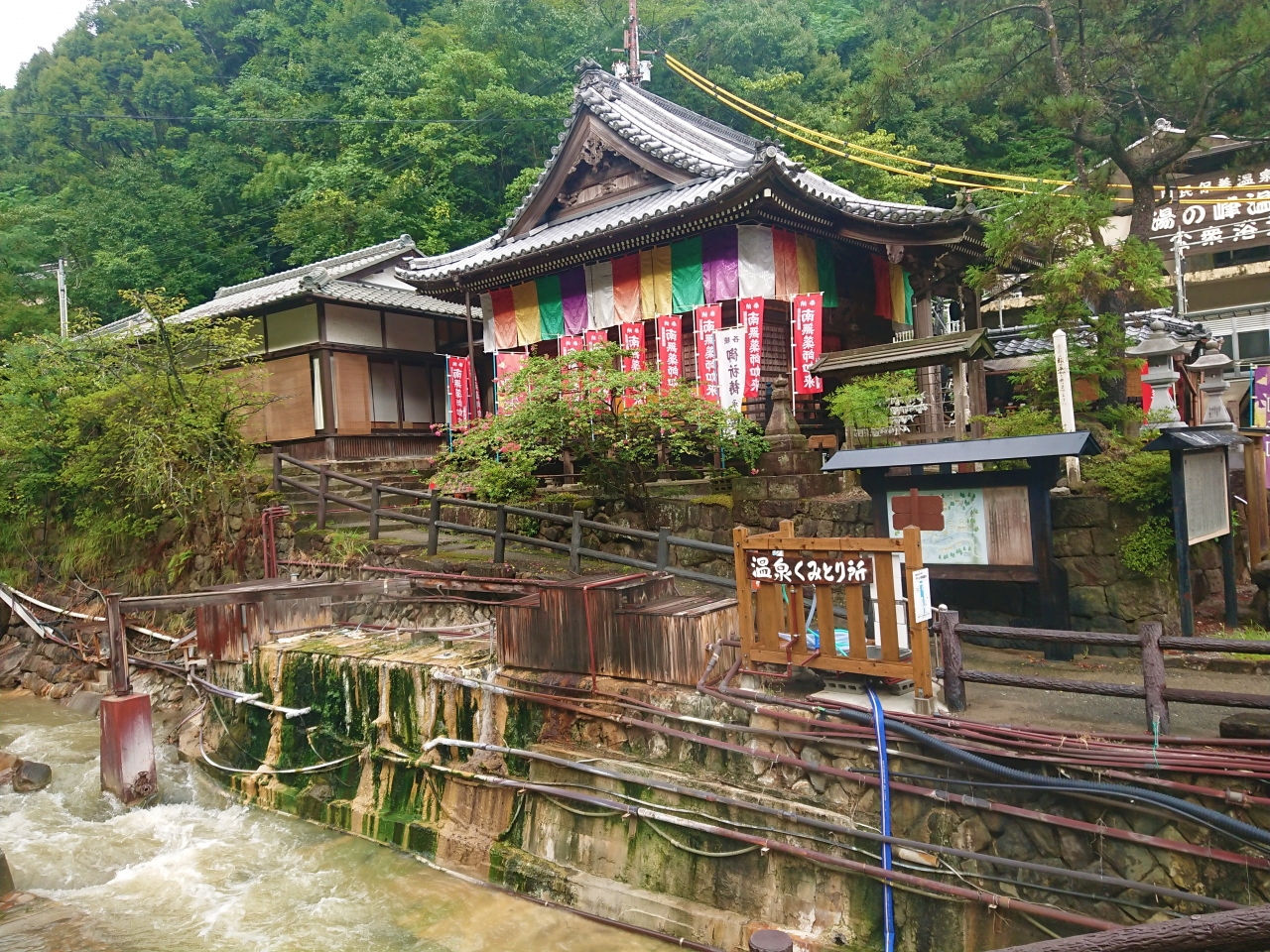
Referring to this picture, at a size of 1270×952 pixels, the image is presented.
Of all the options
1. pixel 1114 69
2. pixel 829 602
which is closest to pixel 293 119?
pixel 1114 69

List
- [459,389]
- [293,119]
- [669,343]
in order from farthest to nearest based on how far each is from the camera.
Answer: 1. [293,119]
2. [459,389]
3. [669,343]

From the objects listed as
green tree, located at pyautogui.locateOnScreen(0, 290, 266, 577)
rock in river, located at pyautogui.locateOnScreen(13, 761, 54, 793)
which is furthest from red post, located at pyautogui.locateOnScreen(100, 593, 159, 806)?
green tree, located at pyautogui.locateOnScreen(0, 290, 266, 577)

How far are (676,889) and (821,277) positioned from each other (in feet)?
42.2

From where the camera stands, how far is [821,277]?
16.7 m

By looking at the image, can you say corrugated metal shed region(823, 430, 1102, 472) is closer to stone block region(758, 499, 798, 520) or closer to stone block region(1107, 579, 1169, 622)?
stone block region(1107, 579, 1169, 622)

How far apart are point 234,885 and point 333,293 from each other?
48.9 feet

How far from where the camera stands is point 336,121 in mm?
33969

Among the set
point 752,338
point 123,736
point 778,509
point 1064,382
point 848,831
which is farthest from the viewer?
point 752,338

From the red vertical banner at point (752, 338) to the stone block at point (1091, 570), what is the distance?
6.41 m

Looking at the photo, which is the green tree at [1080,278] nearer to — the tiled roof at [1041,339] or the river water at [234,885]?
the tiled roof at [1041,339]

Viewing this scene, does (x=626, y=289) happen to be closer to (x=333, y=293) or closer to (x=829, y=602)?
(x=333, y=293)

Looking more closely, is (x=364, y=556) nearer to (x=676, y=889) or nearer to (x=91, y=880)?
(x=91, y=880)

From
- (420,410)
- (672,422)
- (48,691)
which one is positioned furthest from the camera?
(420,410)

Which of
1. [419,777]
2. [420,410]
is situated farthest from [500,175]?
[419,777]
